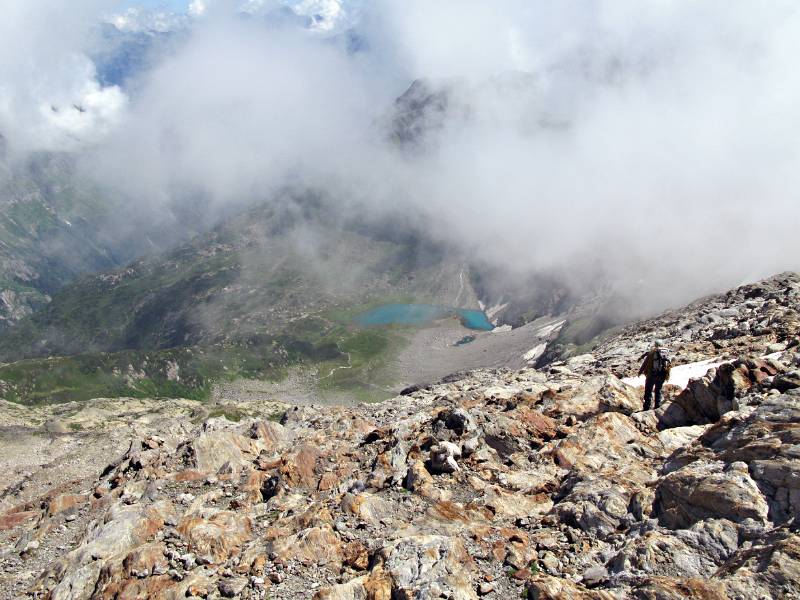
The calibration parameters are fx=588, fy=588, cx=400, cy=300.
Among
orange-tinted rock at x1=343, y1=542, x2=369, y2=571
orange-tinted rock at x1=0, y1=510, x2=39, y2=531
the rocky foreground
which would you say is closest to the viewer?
the rocky foreground

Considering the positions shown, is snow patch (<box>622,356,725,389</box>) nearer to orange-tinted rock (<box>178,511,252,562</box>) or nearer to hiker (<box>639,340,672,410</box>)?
hiker (<box>639,340,672,410</box>)

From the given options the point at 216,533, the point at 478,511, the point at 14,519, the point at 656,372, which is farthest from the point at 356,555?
the point at 14,519

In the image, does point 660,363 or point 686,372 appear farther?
point 686,372

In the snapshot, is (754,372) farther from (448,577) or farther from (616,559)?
(448,577)

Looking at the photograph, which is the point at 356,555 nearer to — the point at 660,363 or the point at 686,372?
the point at 660,363

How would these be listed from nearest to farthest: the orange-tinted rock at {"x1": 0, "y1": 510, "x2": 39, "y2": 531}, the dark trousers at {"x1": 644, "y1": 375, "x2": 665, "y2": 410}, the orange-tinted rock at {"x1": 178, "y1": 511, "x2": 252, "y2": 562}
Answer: the orange-tinted rock at {"x1": 178, "y1": 511, "x2": 252, "y2": 562}
the dark trousers at {"x1": 644, "y1": 375, "x2": 665, "y2": 410}
the orange-tinted rock at {"x1": 0, "y1": 510, "x2": 39, "y2": 531}

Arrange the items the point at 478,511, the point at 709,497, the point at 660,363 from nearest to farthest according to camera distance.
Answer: the point at 709,497
the point at 478,511
the point at 660,363

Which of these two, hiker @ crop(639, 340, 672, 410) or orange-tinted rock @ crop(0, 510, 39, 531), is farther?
orange-tinted rock @ crop(0, 510, 39, 531)

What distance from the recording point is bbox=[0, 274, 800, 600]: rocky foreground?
27.2 m

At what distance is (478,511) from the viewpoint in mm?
37469

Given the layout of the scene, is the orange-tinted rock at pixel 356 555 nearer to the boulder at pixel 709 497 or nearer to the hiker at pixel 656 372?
the boulder at pixel 709 497

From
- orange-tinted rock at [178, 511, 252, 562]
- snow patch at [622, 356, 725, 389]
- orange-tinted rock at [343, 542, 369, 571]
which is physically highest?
snow patch at [622, 356, 725, 389]

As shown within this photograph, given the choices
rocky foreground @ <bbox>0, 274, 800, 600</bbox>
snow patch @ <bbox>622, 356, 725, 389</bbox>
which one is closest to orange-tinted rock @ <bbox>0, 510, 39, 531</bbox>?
rocky foreground @ <bbox>0, 274, 800, 600</bbox>

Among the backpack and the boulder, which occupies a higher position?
the backpack
